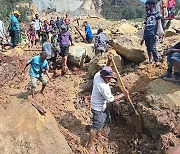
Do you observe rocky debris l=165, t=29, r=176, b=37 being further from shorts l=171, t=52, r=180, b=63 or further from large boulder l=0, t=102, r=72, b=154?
large boulder l=0, t=102, r=72, b=154

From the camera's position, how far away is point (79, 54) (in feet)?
33.0

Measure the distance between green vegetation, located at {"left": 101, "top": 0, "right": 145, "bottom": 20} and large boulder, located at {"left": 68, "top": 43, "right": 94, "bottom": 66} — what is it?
135 feet

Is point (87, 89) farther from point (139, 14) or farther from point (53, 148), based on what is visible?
point (139, 14)

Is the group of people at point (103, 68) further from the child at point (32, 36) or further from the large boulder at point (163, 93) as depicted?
the child at point (32, 36)

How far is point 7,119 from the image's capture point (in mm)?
5336

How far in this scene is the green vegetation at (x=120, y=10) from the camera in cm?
5250

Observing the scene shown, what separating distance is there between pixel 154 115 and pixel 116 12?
51.3 m

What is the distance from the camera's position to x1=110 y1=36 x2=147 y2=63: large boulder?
7.84 meters

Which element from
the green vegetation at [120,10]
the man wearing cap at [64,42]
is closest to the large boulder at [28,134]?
the man wearing cap at [64,42]

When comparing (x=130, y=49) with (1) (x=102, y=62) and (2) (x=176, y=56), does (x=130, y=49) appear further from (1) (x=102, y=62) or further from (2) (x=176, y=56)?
(2) (x=176, y=56)

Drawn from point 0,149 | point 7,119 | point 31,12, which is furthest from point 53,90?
point 31,12

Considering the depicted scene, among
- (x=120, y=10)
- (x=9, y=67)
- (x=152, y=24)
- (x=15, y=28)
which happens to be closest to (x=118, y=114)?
(x=152, y=24)

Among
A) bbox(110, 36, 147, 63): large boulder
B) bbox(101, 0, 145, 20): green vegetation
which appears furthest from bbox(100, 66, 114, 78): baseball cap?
bbox(101, 0, 145, 20): green vegetation

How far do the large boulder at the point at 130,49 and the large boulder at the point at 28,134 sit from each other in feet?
10.2
